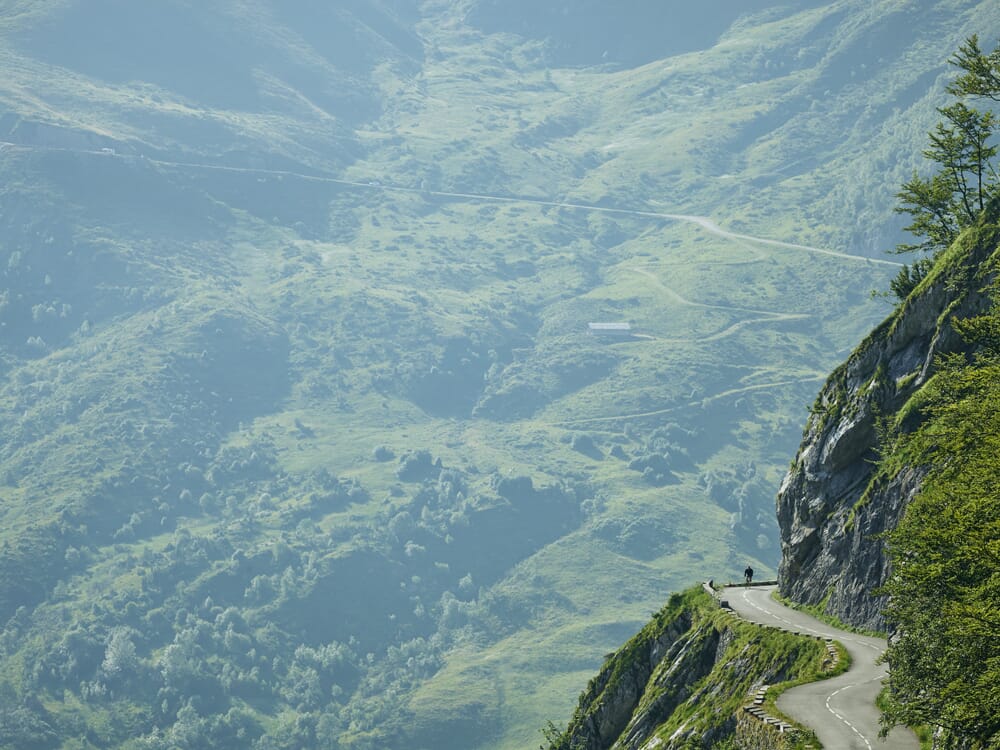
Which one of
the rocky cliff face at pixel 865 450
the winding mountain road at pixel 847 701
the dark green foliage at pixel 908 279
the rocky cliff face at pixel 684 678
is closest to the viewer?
the winding mountain road at pixel 847 701

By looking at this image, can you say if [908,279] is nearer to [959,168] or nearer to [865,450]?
[959,168]

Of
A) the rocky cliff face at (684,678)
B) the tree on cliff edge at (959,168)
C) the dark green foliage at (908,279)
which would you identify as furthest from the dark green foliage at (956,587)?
the dark green foliage at (908,279)

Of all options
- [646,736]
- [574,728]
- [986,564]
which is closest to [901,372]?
[646,736]

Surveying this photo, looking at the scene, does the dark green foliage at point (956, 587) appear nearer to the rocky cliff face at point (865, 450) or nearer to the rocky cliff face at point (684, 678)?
the rocky cliff face at point (684, 678)

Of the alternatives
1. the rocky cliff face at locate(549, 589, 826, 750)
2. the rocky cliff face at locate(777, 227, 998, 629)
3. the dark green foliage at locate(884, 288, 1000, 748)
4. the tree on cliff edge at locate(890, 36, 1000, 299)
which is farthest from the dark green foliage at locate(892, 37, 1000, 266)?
the dark green foliage at locate(884, 288, 1000, 748)

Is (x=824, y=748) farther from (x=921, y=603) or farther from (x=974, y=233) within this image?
(x=974, y=233)

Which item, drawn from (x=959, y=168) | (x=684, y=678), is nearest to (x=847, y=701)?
(x=684, y=678)

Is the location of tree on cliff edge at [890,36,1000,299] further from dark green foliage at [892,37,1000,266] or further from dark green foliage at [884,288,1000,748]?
dark green foliage at [884,288,1000,748]
